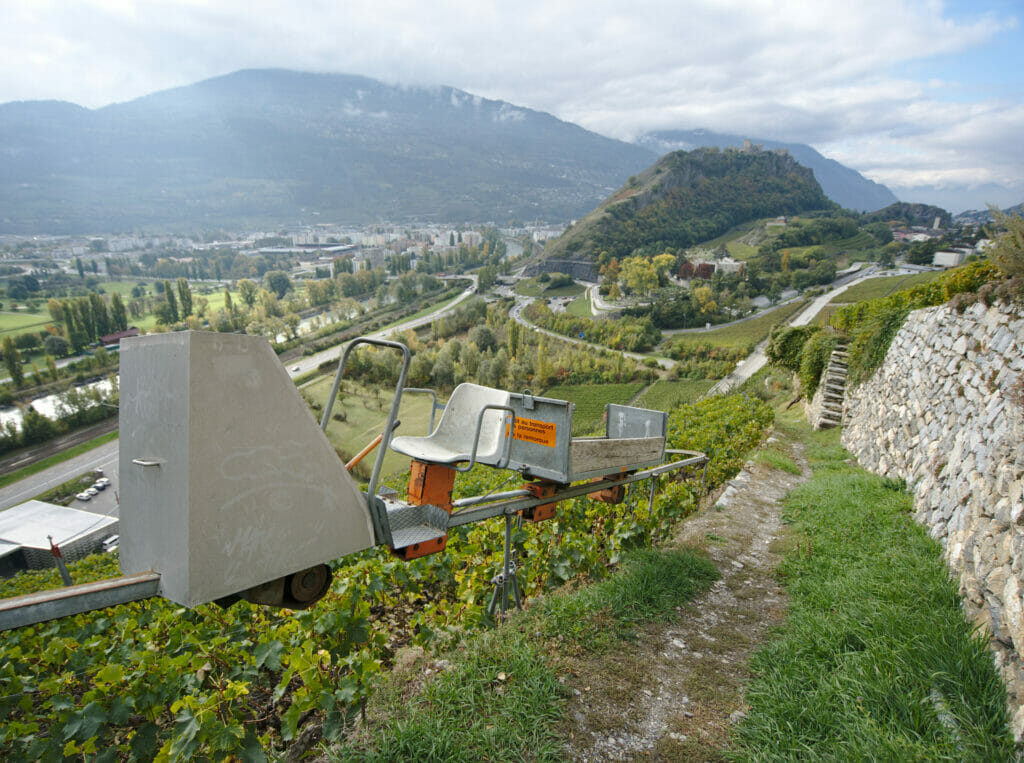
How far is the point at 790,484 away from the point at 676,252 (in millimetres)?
107857

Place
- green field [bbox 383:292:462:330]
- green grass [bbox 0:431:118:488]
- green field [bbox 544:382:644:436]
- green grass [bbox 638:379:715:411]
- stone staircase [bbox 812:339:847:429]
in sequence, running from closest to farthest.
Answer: stone staircase [bbox 812:339:847:429], green grass [bbox 0:431:118:488], green grass [bbox 638:379:715:411], green field [bbox 544:382:644:436], green field [bbox 383:292:462:330]

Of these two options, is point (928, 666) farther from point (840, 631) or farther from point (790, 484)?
point (790, 484)

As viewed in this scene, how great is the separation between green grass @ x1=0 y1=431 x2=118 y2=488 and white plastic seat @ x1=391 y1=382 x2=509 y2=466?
52.2 meters

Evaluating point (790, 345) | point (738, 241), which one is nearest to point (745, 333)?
point (790, 345)

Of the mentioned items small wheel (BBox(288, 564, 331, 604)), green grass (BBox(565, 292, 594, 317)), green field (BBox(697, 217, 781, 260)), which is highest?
green field (BBox(697, 217, 781, 260))

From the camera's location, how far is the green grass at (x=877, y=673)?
226cm

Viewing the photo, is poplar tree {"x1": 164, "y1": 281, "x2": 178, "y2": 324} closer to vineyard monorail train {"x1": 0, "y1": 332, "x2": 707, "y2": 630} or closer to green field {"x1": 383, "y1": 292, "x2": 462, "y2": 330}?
green field {"x1": 383, "y1": 292, "x2": 462, "y2": 330}

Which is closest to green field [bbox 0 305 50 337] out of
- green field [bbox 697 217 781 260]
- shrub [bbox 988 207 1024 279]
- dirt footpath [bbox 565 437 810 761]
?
dirt footpath [bbox 565 437 810 761]

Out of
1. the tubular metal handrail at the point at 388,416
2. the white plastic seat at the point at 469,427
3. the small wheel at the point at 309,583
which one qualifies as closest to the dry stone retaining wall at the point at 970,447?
the white plastic seat at the point at 469,427

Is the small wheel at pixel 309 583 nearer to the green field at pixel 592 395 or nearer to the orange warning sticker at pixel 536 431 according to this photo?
the orange warning sticker at pixel 536 431

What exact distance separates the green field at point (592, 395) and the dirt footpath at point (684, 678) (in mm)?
33535

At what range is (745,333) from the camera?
200ft

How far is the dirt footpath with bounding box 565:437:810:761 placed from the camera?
251 centimetres

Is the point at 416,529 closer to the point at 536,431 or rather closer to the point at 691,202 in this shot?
the point at 536,431
